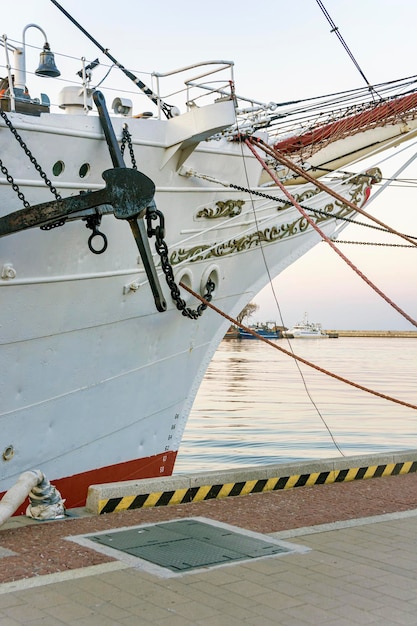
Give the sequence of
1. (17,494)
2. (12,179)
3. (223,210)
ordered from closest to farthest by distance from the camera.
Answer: (17,494) < (12,179) < (223,210)

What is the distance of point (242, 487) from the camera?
6.76 m

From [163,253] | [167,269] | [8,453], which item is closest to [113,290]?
[167,269]

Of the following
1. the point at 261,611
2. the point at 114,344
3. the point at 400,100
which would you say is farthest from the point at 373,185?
the point at 261,611

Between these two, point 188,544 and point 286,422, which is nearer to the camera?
point 188,544

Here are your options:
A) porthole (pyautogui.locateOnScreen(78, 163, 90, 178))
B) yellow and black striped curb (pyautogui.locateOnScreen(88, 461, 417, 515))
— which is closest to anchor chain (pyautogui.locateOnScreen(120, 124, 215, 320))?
porthole (pyautogui.locateOnScreen(78, 163, 90, 178))

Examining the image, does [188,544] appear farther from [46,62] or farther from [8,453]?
[46,62]

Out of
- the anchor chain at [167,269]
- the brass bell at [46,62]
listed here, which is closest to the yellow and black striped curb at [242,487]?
the anchor chain at [167,269]

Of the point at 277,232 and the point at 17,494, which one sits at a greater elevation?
the point at 277,232

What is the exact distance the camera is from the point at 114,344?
748 centimetres

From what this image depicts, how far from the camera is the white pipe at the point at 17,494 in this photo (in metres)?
5.44

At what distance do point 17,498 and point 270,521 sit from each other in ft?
6.11

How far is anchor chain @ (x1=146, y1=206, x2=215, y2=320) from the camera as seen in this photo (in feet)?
20.2

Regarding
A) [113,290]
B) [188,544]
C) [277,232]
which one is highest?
[277,232]

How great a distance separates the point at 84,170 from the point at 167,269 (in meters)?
1.13
